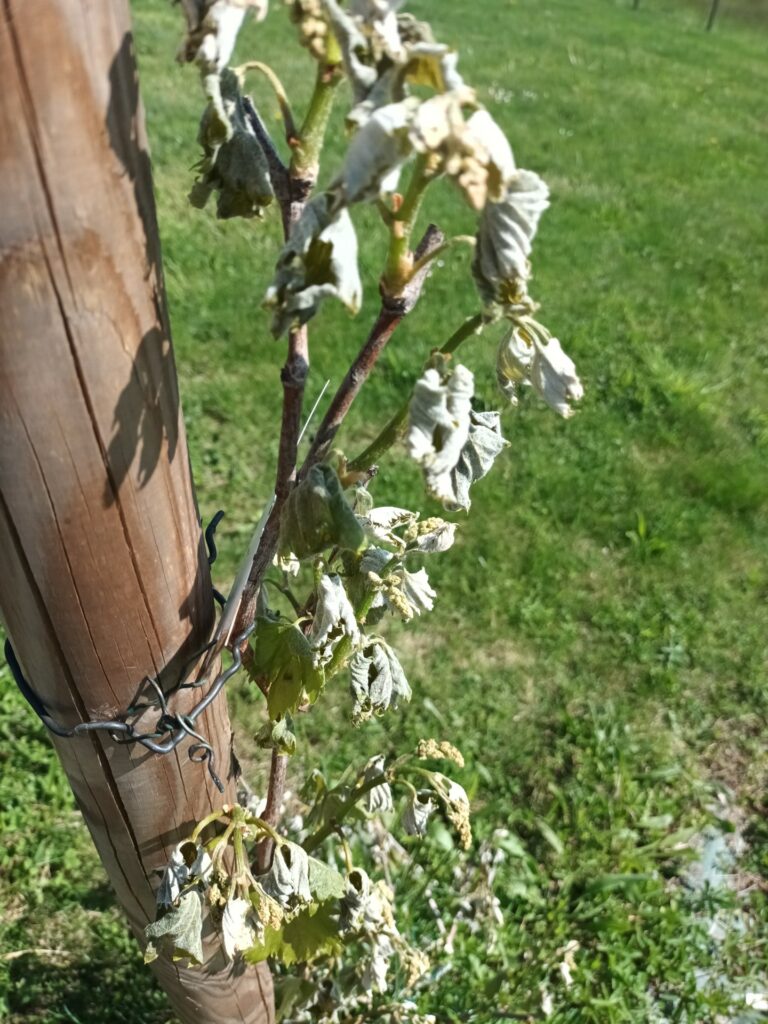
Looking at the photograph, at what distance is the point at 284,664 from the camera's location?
4.55ft

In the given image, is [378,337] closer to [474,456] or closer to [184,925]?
[474,456]

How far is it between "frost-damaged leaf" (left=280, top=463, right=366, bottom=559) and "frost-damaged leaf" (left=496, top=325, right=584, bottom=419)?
0.91 ft

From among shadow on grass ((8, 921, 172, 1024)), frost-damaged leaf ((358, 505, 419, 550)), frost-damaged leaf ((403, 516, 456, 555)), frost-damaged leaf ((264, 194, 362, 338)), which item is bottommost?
shadow on grass ((8, 921, 172, 1024))

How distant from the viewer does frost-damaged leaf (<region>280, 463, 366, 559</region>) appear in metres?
1.07

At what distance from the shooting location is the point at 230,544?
4.02m

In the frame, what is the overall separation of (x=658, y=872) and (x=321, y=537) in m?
2.46

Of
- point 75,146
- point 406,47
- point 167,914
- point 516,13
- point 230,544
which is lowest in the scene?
point 516,13

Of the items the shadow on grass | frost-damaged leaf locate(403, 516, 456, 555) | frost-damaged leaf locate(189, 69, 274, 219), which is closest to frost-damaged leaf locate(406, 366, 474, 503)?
frost-damaged leaf locate(189, 69, 274, 219)

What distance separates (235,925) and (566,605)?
2711 mm

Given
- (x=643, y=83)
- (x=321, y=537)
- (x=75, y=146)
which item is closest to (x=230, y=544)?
(x=321, y=537)

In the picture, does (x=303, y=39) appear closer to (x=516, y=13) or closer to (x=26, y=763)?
(x=26, y=763)

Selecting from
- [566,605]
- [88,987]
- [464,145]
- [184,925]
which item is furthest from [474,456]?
[566,605]

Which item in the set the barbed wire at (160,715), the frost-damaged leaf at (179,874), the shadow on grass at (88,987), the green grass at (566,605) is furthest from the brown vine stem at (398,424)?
the shadow on grass at (88,987)

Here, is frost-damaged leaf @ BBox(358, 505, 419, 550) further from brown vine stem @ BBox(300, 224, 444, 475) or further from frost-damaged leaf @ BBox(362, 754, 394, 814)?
frost-damaged leaf @ BBox(362, 754, 394, 814)
